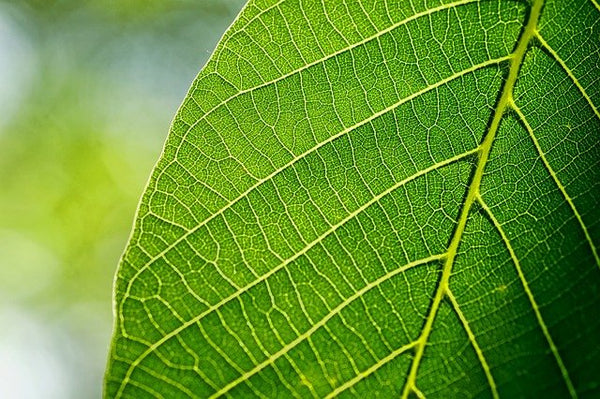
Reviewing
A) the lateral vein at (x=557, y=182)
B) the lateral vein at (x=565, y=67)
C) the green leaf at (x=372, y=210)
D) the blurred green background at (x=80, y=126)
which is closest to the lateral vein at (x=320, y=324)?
the green leaf at (x=372, y=210)

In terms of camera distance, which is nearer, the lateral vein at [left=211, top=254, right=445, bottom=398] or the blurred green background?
the lateral vein at [left=211, top=254, right=445, bottom=398]

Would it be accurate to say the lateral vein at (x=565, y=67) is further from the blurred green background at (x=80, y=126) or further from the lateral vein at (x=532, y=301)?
the blurred green background at (x=80, y=126)

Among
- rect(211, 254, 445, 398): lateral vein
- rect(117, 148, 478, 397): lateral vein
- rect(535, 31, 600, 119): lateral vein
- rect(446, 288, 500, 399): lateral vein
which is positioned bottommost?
rect(446, 288, 500, 399): lateral vein

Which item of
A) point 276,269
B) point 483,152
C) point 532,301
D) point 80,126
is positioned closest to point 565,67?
point 483,152

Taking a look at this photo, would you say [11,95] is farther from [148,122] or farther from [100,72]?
[148,122]

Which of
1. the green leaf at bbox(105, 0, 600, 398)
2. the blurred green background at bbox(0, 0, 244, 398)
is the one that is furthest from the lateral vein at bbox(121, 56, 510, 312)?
the blurred green background at bbox(0, 0, 244, 398)

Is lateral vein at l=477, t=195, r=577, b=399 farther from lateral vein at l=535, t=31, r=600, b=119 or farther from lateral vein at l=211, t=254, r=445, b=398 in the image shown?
lateral vein at l=535, t=31, r=600, b=119

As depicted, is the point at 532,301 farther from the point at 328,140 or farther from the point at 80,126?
the point at 80,126

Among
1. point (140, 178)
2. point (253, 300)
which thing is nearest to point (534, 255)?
point (253, 300)
